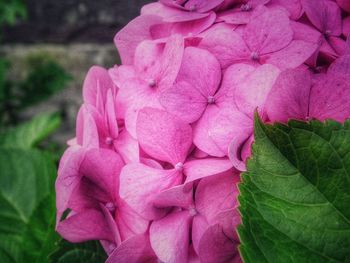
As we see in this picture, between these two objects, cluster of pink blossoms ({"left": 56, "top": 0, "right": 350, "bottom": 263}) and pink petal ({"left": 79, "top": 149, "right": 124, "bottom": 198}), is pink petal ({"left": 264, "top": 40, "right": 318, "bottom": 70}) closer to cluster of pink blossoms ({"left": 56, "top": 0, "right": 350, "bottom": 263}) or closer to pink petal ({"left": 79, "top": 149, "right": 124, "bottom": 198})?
cluster of pink blossoms ({"left": 56, "top": 0, "right": 350, "bottom": 263})

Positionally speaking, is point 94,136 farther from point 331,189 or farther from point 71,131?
point 71,131

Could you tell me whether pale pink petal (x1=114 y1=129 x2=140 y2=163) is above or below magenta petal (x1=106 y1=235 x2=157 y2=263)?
above

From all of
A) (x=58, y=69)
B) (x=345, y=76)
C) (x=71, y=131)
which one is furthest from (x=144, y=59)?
(x=71, y=131)

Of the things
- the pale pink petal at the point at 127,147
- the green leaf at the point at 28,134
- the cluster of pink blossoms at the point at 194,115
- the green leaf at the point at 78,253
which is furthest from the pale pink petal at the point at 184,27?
the green leaf at the point at 28,134

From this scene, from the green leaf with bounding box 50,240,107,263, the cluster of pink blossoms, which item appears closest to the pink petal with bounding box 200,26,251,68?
the cluster of pink blossoms

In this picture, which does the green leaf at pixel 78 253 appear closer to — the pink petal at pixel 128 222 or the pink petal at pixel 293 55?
the pink petal at pixel 128 222

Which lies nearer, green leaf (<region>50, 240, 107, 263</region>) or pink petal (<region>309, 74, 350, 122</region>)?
pink petal (<region>309, 74, 350, 122</region>)

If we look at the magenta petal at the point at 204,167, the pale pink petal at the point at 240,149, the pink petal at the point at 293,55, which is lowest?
the magenta petal at the point at 204,167
